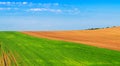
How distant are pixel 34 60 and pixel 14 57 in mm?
2488

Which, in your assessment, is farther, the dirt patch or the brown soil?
the brown soil

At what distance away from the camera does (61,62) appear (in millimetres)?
24969

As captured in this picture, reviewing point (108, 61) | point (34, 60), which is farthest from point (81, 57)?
point (34, 60)

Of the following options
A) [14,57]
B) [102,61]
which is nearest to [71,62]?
[102,61]

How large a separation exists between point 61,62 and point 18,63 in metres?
3.20

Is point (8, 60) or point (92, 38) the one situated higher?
point (8, 60)

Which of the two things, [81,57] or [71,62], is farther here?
[81,57]

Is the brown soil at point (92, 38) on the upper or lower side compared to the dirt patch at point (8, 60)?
lower

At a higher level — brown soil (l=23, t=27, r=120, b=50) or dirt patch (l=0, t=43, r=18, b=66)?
dirt patch (l=0, t=43, r=18, b=66)

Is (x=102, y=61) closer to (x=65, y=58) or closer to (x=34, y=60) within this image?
(x=65, y=58)

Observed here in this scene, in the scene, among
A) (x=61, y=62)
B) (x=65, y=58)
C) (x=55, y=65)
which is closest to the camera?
(x=55, y=65)

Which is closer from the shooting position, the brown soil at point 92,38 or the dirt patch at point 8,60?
the dirt patch at point 8,60

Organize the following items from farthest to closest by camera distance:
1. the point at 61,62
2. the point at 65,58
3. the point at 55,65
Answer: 1. the point at 65,58
2. the point at 61,62
3. the point at 55,65

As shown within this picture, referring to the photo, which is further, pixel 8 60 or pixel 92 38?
pixel 92 38
